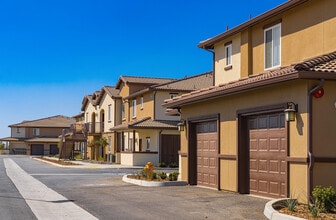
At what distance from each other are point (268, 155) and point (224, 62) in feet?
24.6

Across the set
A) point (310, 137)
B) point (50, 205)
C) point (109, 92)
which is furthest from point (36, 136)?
point (310, 137)

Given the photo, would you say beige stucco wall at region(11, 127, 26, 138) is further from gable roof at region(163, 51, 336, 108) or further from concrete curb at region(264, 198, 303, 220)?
concrete curb at region(264, 198, 303, 220)

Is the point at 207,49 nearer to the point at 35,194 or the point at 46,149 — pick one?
the point at 35,194

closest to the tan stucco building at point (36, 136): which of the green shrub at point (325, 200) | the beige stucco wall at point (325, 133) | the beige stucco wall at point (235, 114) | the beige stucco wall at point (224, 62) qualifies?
the beige stucco wall at point (224, 62)

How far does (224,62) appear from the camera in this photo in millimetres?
21672

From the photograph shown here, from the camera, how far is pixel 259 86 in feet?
47.4

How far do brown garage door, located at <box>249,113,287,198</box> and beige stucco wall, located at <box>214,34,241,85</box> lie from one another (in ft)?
16.2

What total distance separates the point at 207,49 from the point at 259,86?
29.2 ft

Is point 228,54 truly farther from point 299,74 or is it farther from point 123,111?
point 123,111

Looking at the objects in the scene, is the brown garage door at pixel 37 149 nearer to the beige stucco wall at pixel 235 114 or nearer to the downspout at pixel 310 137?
the beige stucco wall at pixel 235 114

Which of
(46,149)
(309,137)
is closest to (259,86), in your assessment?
(309,137)

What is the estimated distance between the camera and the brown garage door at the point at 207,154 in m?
18.3

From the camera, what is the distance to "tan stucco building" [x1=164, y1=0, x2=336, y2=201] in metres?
13.0

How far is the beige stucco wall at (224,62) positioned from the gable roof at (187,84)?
17211 millimetres
